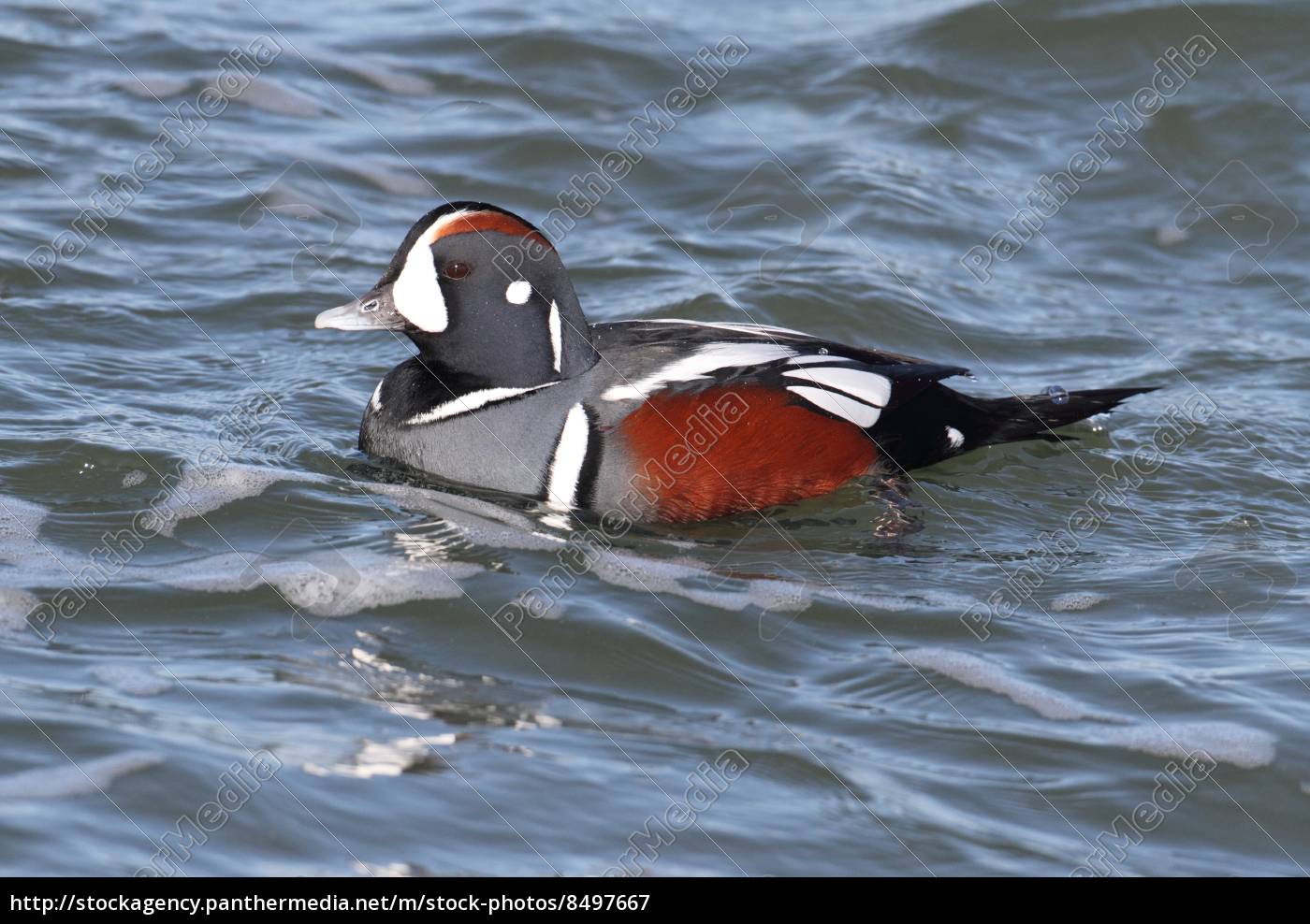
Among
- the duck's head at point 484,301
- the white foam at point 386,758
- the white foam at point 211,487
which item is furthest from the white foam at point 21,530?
the white foam at point 386,758

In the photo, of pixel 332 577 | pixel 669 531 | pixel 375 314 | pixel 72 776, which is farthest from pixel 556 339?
pixel 72 776

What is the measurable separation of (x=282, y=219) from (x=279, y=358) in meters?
1.97

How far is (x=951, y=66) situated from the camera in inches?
493

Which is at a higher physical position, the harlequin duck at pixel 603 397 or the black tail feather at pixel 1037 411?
the harlequin duck at pixel 603 397

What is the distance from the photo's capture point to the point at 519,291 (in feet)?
22.4

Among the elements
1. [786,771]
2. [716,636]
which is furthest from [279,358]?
[786,771]

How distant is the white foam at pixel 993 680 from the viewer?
5.38m

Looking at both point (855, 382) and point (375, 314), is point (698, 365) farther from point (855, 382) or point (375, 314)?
point (375, 314)

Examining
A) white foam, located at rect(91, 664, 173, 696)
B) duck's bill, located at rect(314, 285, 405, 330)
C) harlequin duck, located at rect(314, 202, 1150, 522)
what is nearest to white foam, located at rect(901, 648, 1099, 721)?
harlequin duck, located at rect(314, 202, 1150, 522)

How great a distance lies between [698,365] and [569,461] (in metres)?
0.66

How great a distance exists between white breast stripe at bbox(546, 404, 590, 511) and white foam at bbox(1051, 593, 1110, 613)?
1939 millimetres

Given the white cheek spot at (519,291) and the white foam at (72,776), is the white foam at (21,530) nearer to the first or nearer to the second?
the white foam at (72,776)

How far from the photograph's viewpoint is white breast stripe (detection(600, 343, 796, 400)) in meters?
6.58

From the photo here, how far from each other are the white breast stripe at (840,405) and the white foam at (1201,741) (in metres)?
1.97
